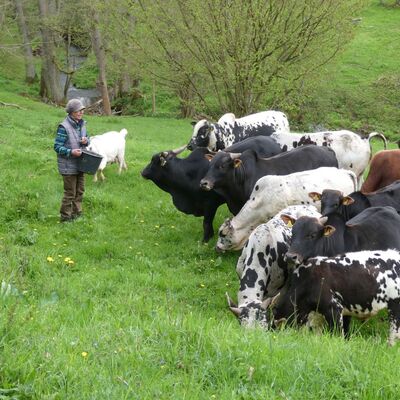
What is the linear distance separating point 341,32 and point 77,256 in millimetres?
11615

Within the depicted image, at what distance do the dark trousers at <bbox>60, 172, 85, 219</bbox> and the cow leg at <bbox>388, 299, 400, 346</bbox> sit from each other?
5.82 metres

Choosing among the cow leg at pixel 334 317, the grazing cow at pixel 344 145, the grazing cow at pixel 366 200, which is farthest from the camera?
the grazing cow at pixel 344 145

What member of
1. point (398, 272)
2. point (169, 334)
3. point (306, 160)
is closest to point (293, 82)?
point (306, 160)

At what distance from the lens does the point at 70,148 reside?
9828 millimetres

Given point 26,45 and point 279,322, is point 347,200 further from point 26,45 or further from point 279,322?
point 26,45

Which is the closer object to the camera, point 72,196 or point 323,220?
point 323,220

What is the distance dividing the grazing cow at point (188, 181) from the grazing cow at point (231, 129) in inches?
81.6

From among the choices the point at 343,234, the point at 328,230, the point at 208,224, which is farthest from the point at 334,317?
the point at 208,224

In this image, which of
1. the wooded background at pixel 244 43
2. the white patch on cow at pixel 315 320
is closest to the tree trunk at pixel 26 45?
the wooded background at pixel 244 43

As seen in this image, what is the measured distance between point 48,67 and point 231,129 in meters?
22.6

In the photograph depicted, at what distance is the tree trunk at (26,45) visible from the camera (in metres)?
32.4

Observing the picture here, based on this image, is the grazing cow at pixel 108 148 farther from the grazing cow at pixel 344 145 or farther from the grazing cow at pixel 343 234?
the grazing cow at pixel 343 234

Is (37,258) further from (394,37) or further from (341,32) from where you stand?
(394,37)

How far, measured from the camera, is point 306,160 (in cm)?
1003
